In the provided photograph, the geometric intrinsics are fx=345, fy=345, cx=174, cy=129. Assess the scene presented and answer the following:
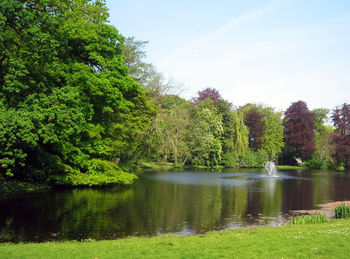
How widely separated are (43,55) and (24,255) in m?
14.9

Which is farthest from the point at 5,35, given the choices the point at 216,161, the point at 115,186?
the point at 216,161

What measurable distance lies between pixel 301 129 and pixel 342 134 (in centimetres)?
912

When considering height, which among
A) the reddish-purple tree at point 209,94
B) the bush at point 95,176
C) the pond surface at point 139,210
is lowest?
the pond surface at point 139,210

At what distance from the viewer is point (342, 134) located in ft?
247

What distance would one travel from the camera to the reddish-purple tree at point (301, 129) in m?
73.0

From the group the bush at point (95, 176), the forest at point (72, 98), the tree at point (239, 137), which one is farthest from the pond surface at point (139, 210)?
the tree at point (239, 137)

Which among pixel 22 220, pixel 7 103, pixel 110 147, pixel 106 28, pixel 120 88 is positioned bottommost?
pixel 22 220

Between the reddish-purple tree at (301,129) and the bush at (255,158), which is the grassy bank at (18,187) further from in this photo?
the reddish-purple tree at (301,129)

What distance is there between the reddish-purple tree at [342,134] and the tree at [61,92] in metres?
51.8

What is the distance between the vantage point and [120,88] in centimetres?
2939

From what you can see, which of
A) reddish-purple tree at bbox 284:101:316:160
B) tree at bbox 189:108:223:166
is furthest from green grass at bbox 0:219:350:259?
reddish-purple tree at bbox 284:101:316:160

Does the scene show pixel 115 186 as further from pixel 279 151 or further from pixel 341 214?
pixel 279 151

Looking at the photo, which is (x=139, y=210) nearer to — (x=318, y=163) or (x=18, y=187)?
(x=18, y=187)

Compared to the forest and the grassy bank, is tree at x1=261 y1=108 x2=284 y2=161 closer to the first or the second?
the forest
